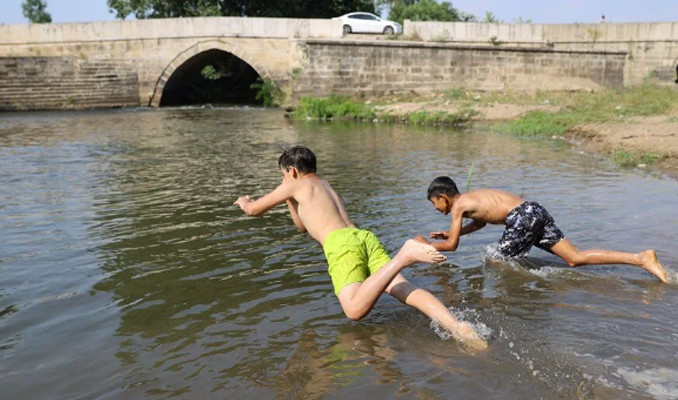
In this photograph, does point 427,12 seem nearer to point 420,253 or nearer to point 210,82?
point 210,82

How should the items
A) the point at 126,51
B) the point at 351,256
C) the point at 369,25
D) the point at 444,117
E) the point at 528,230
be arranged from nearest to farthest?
the point at 351,256 → the point at 528,230 → the point at 444,117 → the point at 126,51 → the point at 369,25

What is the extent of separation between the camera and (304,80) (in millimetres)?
23109

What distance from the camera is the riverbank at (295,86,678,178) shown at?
11012mm

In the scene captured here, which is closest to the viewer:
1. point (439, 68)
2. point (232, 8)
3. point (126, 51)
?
point (439, 68)

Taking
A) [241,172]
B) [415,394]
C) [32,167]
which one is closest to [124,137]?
[32,167]

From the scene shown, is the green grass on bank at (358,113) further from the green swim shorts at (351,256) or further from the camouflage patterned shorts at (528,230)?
the green swim shorts at (351,256)

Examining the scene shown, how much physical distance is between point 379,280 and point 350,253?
32 centimetres

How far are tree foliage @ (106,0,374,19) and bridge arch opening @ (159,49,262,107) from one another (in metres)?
2.69

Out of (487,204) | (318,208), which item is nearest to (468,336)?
(318,208)

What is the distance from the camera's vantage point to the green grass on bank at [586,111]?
14.8 metres

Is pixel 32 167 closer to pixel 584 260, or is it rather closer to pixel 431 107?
pixel 584 260

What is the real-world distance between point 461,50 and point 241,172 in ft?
50.9

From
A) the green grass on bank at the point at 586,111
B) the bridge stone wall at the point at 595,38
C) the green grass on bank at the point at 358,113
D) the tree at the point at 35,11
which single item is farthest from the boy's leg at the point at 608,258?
the tree at the point at 35,11

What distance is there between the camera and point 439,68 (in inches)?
920
